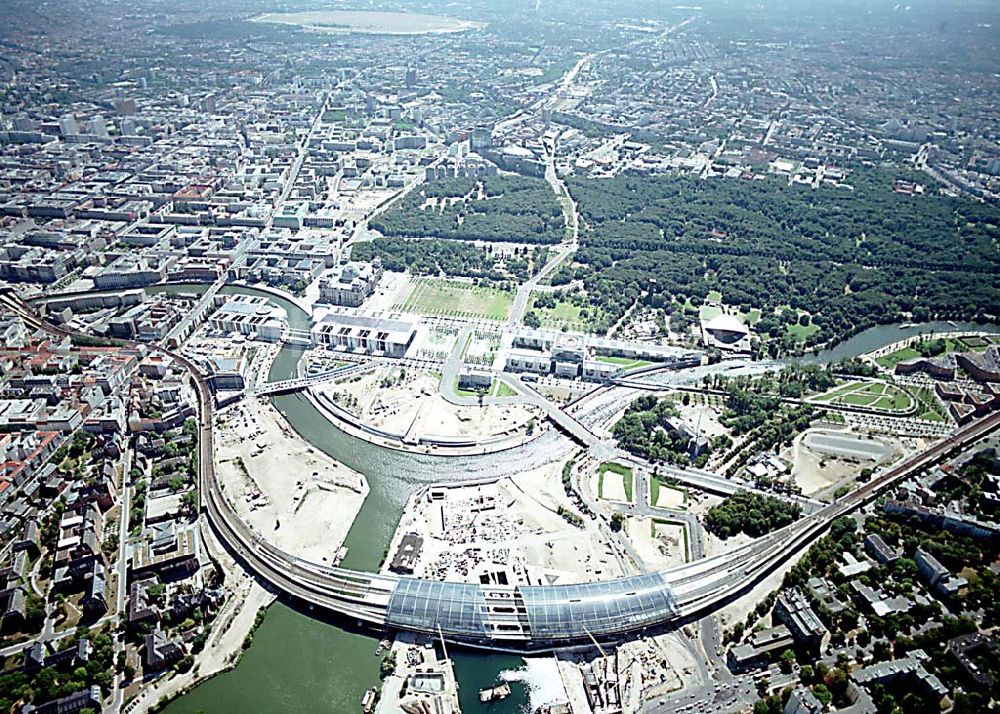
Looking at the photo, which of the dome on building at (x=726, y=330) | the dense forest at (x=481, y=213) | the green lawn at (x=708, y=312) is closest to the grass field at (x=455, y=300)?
the dense forest at (x=481, y=213)

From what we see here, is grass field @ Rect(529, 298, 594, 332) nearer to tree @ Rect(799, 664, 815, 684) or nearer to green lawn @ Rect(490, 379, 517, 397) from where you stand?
green lawn @ Rect(490, 379, 517, 397)

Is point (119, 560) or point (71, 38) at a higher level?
point (71, 38)

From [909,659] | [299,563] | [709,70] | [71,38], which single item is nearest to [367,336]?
[299,563]

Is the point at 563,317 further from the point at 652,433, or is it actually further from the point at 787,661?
the point at 787,661

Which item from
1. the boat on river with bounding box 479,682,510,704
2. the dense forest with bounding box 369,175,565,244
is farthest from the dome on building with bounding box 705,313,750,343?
the boat on river with bounding box 479,682,510,704

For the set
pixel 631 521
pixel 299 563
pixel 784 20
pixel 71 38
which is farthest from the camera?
pixel 784 20

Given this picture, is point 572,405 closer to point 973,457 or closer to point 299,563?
point 299,563

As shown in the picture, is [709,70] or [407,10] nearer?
[709,70]

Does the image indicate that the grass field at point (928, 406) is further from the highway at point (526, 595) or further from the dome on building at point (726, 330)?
the highway at point (526, 595)
